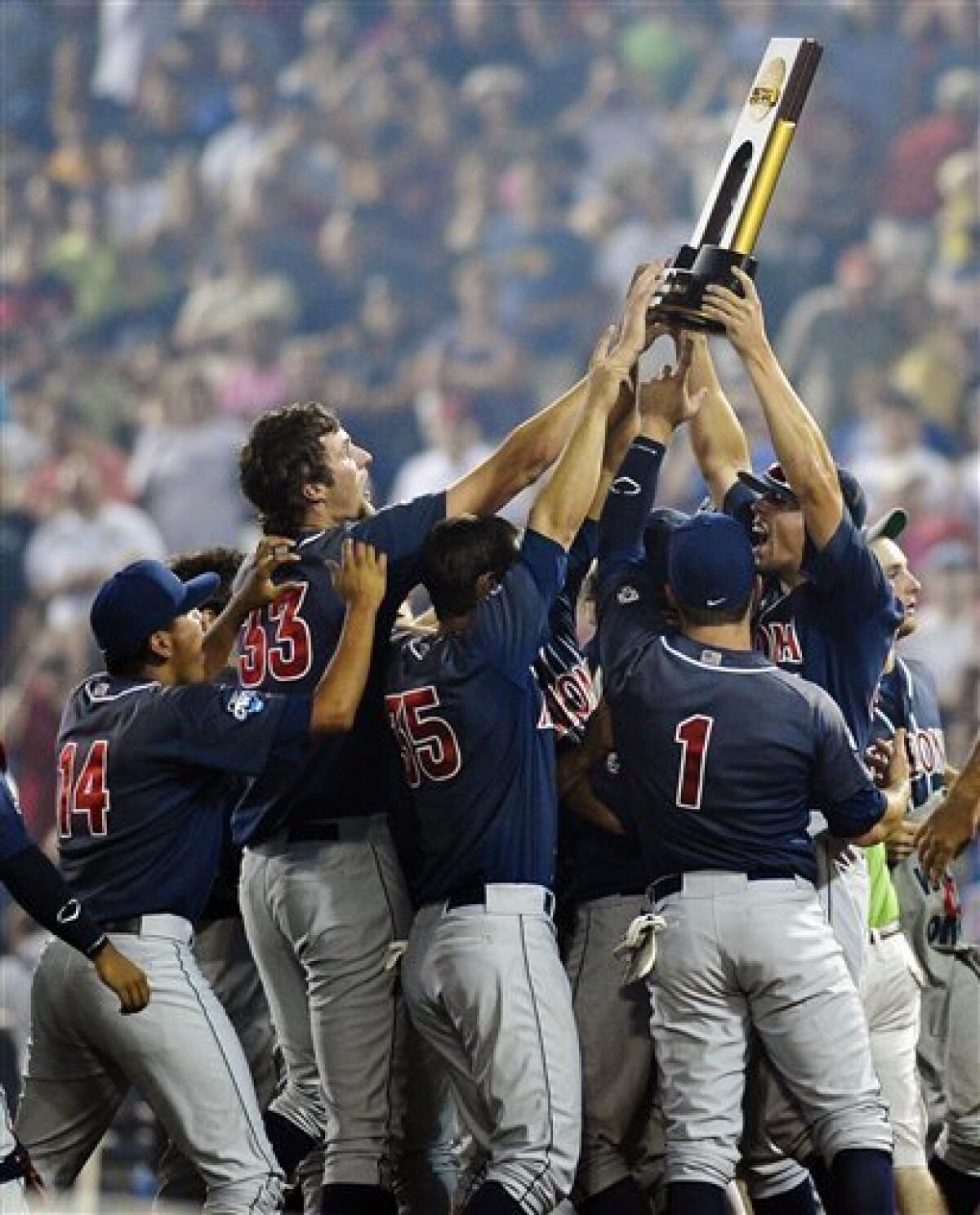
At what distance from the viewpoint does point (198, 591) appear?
226 inches

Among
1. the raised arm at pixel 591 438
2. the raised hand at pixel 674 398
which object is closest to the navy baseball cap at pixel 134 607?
the raised arm at pixel 591 438

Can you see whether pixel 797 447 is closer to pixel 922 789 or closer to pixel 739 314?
pixel 739 314

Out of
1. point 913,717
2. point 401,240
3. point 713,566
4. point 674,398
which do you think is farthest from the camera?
point 401,240

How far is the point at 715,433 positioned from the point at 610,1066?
157 cm

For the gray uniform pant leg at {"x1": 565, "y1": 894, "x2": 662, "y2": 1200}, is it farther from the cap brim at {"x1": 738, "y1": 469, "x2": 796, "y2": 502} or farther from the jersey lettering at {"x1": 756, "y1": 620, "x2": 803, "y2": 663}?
the cap brim at {"x1": 738, "y1": 469, "x2": 796, "y2": 502}

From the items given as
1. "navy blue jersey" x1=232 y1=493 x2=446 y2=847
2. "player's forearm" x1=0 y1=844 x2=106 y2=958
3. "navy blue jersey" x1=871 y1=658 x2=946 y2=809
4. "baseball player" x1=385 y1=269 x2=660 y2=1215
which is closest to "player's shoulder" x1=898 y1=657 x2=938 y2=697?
"navy blue jersey" x1=871 y1=658 x2=946 y2=809

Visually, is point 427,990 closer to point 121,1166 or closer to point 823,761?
point 823,761

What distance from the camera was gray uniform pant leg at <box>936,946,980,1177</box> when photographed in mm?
6531

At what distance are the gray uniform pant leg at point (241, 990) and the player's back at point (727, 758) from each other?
1.42 metres

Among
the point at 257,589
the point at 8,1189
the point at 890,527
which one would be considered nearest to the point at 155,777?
the point at 257,589

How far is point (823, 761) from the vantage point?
5.37 meters

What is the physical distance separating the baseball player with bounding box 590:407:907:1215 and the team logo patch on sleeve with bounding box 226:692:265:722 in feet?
2.59

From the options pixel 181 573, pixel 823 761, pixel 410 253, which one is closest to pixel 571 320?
pixel 410 253

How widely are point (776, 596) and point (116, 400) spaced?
25.1ft
